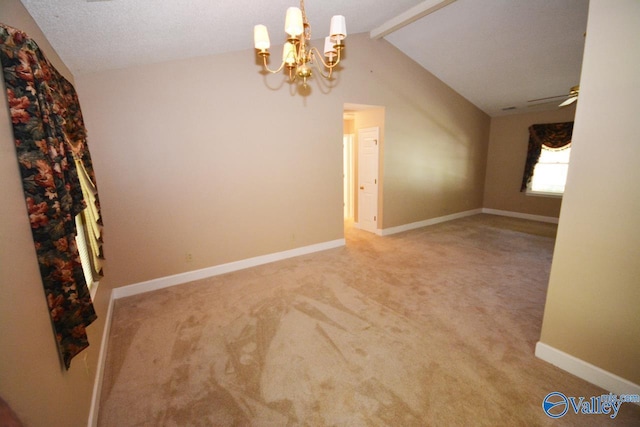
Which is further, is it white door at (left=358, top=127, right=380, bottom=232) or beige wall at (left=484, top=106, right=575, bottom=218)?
beige wall at (left=484, top=106, right=575, bottom=218)

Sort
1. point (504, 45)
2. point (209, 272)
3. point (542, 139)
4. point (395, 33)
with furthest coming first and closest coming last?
point (542, 139), point (395, 33), point (504, 45), point (209, 272)

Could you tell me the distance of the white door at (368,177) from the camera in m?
5.08

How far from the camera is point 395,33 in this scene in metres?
4.29

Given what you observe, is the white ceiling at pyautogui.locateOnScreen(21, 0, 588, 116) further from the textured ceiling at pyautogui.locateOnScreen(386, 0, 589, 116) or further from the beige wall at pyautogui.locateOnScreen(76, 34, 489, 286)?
the beige wall at pyautogui.locateOnScreen(76, 34, 489, 286)

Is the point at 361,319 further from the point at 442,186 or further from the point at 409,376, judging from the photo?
the point at 442,186

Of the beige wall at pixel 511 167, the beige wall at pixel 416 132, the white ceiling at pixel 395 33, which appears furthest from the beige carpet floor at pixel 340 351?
the beige wall at pixel 511 167

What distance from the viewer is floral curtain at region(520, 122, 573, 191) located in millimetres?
5641

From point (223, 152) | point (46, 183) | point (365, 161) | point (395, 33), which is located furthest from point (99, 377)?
point (395, 33)

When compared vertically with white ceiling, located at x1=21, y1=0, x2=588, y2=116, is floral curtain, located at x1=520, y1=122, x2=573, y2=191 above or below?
below

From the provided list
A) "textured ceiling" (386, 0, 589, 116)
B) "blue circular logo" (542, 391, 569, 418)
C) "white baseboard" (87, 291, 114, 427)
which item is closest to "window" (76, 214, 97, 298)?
"white baseboard" (87, 291, 114, 427)

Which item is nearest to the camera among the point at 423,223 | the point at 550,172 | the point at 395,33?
the point at 395,33

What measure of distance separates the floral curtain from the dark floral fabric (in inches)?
311

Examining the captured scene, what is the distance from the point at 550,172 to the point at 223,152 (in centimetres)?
716

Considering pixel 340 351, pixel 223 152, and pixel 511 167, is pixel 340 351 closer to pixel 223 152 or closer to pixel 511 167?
pixel 223 152
